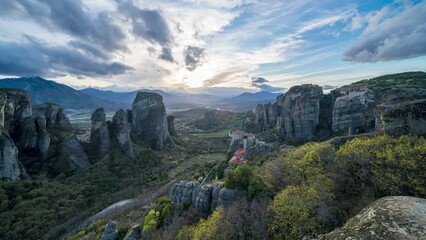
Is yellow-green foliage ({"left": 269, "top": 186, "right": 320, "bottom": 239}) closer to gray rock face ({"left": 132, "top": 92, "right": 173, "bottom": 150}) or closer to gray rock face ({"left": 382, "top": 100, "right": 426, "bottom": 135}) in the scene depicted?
gray rock face ({"left": 382, "top": 100, "right": 426, "bottom": 135})

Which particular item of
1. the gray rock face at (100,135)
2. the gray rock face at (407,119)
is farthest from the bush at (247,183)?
the gray rock face at (100,135)

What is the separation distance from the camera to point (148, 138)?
123688mm

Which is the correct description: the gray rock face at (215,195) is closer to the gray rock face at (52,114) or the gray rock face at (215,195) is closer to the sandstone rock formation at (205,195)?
the sandstone rock formation at (205,195)

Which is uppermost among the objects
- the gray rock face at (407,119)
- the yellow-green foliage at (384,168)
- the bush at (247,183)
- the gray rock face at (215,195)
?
the gray rock face at (407,119)

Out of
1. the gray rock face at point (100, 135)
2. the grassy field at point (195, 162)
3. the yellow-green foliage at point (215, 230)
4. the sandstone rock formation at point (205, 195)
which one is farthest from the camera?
the grassy field at point (195, 162)

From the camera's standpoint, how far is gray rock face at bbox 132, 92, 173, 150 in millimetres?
123938

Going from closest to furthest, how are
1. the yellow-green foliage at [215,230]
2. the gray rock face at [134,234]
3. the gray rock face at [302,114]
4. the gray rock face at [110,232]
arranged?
the yellow-green foliage at [215,230] < the gray rock face at [134,234] < the gray rock face at [110,232] < the gray rock face at [302,114]

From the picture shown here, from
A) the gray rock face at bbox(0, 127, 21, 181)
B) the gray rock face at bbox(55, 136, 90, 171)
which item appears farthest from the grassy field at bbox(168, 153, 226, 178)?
the gray rock face at bbox(0, 127, 21, 181)

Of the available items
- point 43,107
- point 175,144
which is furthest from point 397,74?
point 43,107

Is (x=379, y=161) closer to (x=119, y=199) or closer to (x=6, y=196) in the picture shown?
(x=119, y=199)

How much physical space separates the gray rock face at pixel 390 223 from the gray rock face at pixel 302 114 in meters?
84.8

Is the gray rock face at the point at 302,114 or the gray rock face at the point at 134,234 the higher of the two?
the gray rock face at the point at 302,114

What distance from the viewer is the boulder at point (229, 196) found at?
30.4 m

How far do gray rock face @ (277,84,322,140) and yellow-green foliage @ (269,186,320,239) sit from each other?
7657 centimetres
